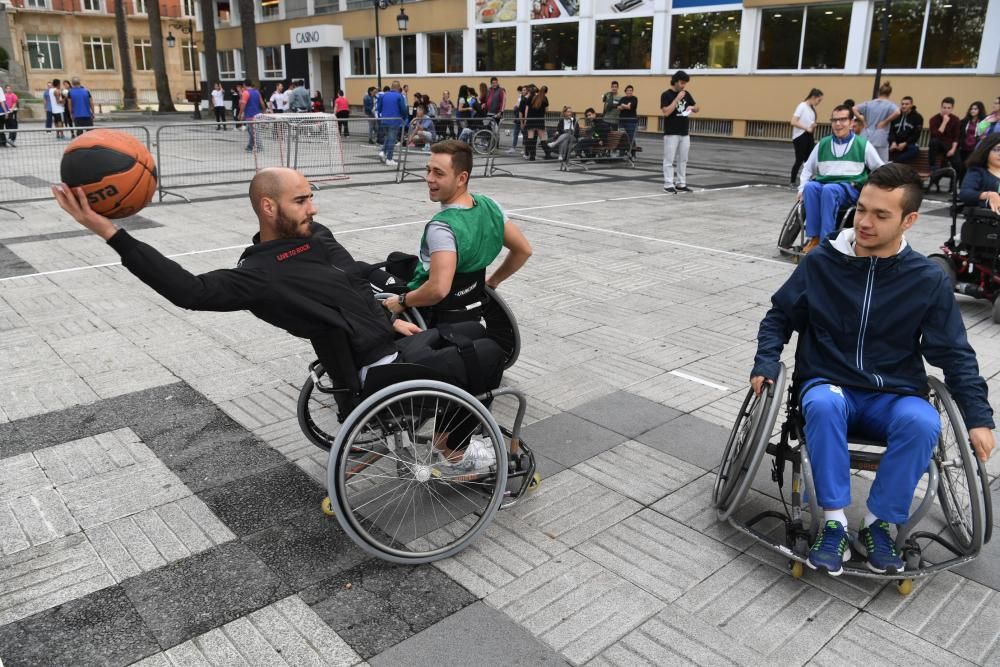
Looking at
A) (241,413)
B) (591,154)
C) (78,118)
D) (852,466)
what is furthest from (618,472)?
(78,118)

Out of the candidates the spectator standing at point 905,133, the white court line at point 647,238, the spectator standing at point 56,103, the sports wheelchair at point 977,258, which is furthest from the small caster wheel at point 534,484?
the spectator standing at point 56,103

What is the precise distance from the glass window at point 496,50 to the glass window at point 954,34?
1470 cm

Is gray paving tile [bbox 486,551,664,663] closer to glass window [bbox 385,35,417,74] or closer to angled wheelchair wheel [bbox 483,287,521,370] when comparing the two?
angled wheelchair wheel [bbox 483,287,521,370]

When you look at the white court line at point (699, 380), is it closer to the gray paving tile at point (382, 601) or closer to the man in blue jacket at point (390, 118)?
the gray paving tile at point (382, 601)

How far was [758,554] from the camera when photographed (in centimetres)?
328

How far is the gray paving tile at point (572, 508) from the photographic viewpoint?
3.45 metres

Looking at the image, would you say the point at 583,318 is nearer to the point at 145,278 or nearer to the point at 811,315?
the point at 811,315

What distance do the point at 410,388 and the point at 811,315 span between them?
162cm

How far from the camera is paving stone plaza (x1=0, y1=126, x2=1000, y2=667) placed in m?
2.76

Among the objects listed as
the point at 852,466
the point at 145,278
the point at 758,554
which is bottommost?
the point at 758,554

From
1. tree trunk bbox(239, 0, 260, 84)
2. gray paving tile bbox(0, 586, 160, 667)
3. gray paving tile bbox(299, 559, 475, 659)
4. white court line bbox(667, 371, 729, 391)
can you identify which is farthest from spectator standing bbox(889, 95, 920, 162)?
tree trunk bbox(239, 0, 260, 84)

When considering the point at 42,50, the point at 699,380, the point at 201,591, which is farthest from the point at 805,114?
the point at 42,50

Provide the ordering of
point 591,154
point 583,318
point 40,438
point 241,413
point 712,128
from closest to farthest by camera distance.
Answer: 1. point 40,438
2. point 241,413
3. point 583,318
4. point 591,154
5. point 712,128

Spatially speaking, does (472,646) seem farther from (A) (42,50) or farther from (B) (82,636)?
(A) (42,50)
